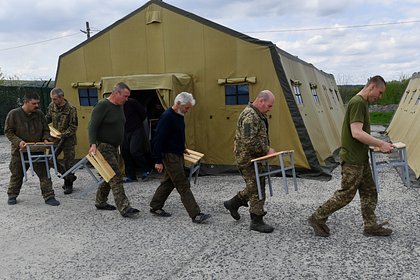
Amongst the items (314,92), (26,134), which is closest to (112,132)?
(26,134)

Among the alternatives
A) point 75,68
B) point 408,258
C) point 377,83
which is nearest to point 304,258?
point 408,258

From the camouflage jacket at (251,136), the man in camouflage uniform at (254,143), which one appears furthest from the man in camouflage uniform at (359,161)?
the camouflage jacket at (251,136)

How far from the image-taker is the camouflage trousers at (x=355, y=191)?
4.26 meters

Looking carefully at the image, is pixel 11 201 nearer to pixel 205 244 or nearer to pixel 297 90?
pixel 205 244

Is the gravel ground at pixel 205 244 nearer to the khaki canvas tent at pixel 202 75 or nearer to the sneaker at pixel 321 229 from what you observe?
the sneaker at pixel 321 229

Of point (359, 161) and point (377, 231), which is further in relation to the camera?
point (377, 231)

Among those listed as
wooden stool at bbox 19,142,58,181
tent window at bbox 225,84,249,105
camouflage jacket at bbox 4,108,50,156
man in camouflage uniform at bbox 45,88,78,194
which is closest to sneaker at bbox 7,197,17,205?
wooden stool at bbox 19,142,58,181

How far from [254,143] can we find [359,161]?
1.10 metres

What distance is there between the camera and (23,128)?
20.0 feet

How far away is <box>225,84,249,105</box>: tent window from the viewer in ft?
25.5

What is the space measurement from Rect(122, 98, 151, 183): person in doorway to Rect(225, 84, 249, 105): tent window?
1638 millimetres

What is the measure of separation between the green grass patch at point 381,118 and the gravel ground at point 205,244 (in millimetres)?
14907

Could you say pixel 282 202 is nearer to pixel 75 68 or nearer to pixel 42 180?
pixel 42 180

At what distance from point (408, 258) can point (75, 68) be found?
292 inches
